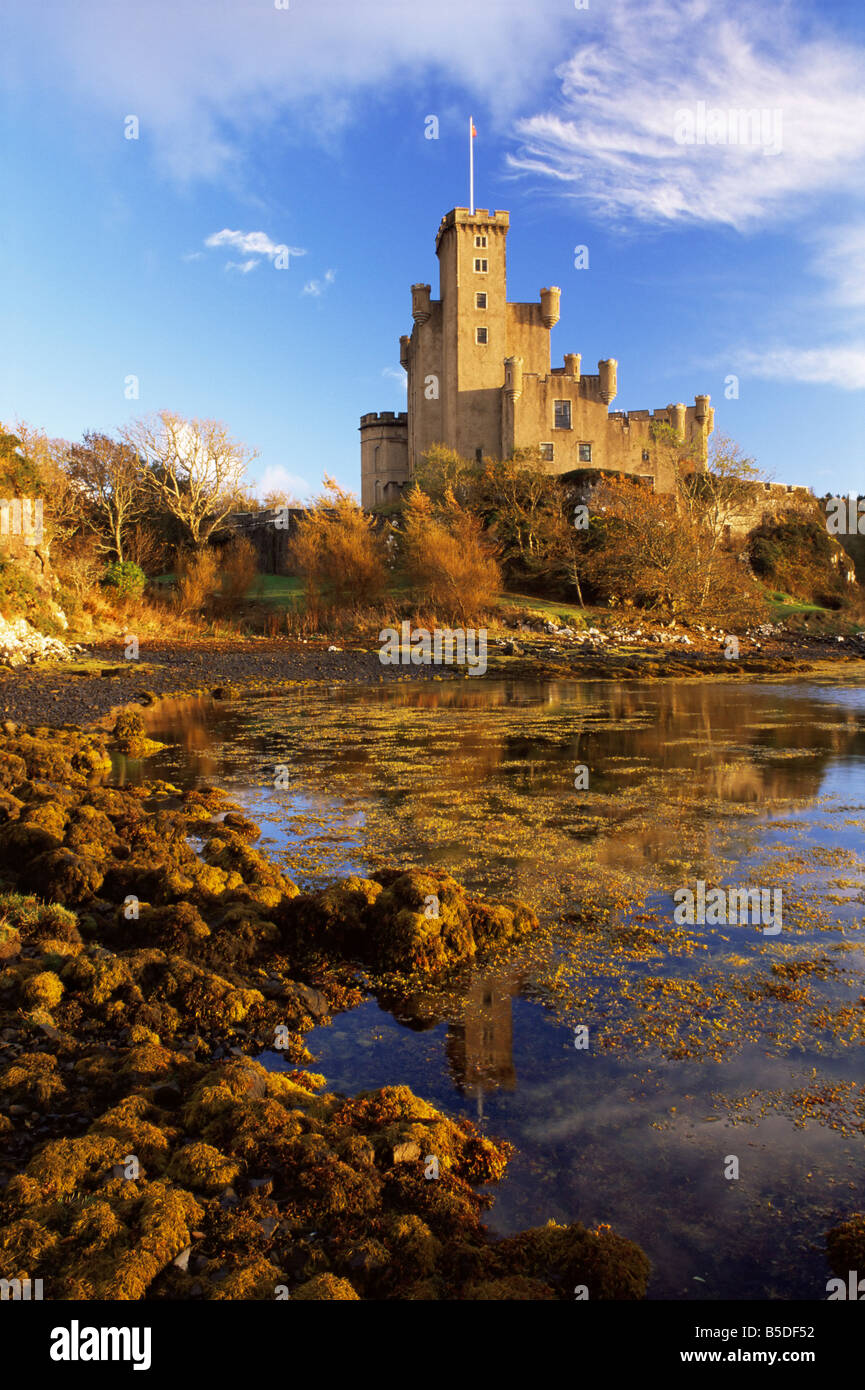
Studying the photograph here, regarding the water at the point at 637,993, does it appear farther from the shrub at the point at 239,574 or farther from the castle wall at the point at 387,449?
the castle wall at the point at 387,449

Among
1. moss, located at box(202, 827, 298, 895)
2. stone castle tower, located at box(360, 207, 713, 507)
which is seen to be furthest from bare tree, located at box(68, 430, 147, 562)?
moss, located at box(202, 827, 298, 895)

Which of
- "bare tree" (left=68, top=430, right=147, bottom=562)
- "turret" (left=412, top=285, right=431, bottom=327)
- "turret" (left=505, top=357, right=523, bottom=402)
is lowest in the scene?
"bare tree" (left=68, top=430, right=147, bottom=562)

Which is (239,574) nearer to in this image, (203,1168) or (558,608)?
(558,608)

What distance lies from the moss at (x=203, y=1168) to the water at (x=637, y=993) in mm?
1008

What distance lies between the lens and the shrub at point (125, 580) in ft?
119

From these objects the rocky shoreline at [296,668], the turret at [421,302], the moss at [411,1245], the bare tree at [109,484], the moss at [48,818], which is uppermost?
the turret at [421,302]

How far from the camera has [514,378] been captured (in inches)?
2184

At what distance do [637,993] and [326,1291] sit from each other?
9.81 feet

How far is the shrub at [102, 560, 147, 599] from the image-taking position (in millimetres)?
36275

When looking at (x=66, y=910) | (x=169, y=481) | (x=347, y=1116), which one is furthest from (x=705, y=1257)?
(x=169, y=481)

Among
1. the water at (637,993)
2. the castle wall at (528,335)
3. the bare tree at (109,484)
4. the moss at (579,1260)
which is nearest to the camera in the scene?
the moss at (579,1260)

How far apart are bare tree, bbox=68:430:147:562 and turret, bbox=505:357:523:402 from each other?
2300cm

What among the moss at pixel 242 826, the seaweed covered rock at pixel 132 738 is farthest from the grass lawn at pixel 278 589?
the moss at pixel 242 826

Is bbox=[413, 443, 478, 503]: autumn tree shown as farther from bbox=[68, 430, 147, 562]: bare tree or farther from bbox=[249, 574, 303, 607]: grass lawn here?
bbox=[68, 430, 147, 562]: bare tree
